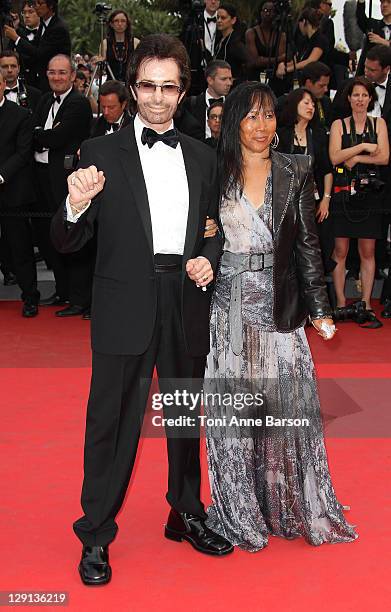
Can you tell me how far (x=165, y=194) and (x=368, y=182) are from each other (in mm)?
4059

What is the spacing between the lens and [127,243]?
329 cm

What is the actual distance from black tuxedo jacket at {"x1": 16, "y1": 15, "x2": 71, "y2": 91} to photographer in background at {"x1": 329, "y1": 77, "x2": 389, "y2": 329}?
114 inches

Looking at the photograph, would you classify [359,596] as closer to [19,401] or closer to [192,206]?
[192,206]

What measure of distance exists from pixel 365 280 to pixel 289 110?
57.2 inches

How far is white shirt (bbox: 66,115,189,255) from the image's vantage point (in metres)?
3.31

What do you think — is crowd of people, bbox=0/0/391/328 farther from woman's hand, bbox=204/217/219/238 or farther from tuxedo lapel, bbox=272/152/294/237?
woman's hand, bbox=204/217/219/238

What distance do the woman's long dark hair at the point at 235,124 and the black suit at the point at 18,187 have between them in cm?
401

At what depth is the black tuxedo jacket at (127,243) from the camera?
10.7 feet

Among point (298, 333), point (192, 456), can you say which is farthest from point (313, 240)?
point (192, 456)

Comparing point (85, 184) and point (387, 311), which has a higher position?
point (85, 184)

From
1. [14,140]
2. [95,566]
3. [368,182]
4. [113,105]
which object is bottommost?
[95,566]

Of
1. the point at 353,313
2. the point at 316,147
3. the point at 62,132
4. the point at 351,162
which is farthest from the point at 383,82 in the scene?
the point at 62,132

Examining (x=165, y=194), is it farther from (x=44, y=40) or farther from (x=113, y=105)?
(x=44, y=40)

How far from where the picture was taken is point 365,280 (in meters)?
7.37
